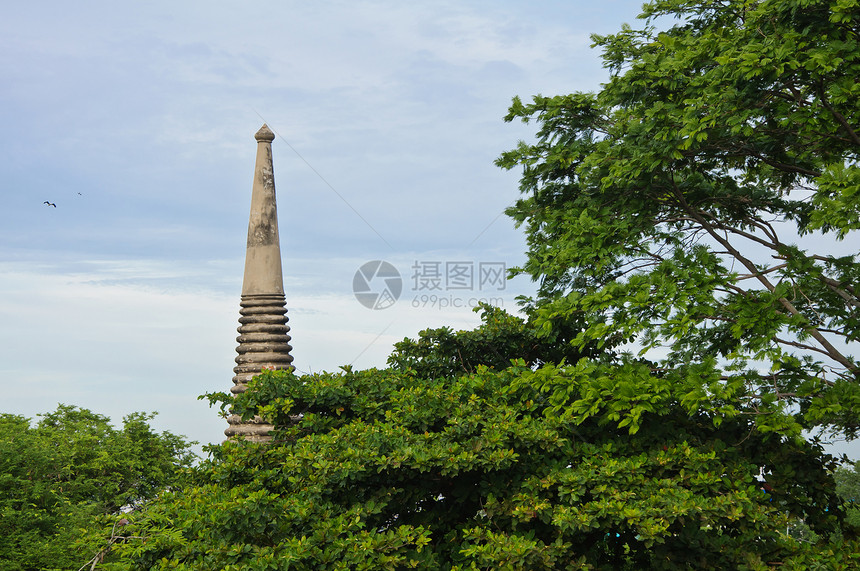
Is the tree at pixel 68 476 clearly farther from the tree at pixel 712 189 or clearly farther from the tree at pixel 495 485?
the tree at pixel 712 189

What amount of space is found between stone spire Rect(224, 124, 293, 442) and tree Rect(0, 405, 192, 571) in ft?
11.3

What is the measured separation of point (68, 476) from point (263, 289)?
398 inches

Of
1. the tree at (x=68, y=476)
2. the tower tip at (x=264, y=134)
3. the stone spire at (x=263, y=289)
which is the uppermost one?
the tower tip at (x=264, y=134)

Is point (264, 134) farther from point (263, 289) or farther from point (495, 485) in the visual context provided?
point (495, 485)

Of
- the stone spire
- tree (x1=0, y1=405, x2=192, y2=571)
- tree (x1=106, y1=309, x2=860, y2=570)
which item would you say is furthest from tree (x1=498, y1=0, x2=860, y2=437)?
tree (x1=0, y1=405, x2=192, y2=571)

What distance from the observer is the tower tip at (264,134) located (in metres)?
18.7

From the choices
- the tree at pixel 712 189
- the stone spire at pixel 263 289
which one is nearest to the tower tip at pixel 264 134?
the stone spire at pixel 263 289

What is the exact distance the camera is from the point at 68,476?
898 inches

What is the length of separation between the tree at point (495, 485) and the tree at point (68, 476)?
25.7 feet

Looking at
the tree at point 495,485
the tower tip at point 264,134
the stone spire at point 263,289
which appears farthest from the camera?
the tower tip at point 264,134

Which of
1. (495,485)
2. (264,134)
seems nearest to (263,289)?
(264,134)

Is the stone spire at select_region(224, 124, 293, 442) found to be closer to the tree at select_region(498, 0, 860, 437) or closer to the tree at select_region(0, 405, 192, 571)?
the tree at select_region(0, 405, 192, 571)

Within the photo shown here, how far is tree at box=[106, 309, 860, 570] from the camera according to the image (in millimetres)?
9586

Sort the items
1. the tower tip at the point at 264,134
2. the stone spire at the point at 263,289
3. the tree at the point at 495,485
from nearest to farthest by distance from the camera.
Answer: the tree at the point at 495,485 → the stone spire at the point at 263,289 → the tower tip at the point at 264,134
